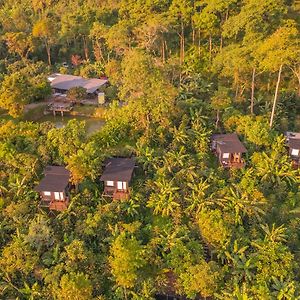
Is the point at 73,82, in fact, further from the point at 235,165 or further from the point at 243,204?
the point at 243,204

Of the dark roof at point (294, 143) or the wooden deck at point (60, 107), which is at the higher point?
the wooden deck at point (60, 107)

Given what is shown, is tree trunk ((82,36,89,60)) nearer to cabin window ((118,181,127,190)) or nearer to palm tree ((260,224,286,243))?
cabin window ((118,181,127,190))

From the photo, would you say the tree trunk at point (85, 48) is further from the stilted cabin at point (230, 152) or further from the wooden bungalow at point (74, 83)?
the stilted cabin at point (230, 152)

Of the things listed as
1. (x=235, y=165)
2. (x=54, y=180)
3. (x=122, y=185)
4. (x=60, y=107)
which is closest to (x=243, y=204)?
(x=235, y=165)

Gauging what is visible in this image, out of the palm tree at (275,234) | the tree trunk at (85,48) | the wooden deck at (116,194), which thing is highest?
the tree trunk at (85,48)

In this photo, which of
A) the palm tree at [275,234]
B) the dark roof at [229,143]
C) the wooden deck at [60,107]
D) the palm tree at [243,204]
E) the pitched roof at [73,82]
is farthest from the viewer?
the pitched roof at [73,82]

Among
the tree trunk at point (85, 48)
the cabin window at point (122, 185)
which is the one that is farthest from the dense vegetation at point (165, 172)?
the tree trunk at point (85, 48)

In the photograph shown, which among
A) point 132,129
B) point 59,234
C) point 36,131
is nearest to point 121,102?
point 132,129

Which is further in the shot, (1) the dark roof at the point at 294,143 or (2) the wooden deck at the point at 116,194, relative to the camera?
(1) the dark roof at the point at 294,143
